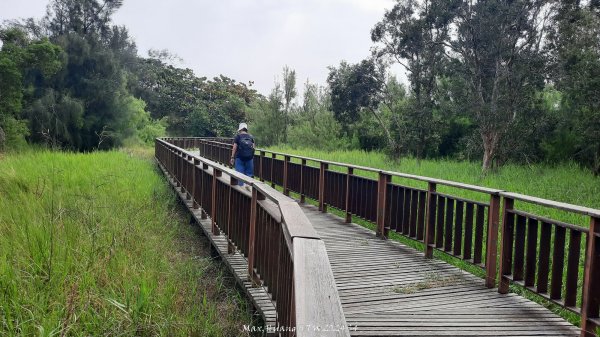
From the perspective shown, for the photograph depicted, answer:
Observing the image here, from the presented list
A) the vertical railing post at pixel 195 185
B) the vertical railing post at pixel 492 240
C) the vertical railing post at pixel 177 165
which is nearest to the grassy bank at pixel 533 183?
the vertical railing post at pixel 492 240

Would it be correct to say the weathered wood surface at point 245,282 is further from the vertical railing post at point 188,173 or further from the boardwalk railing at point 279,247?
the vertical railing post at point 188,173

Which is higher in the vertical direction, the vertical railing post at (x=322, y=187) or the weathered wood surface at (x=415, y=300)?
the vertical railing post at (x=322, y=187)

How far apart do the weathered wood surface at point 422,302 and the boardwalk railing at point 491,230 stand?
0.62ft

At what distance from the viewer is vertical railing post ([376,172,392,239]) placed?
7.19 metres

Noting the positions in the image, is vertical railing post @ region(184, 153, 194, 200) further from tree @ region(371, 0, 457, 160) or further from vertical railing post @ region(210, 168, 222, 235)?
tree @ region(371, 0, 457, 160)

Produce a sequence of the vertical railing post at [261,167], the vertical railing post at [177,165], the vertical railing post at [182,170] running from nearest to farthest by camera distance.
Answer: the vertical railing post at [182,170] < the vertical railing post at [177,165] < the vertical railing post at [261,167]

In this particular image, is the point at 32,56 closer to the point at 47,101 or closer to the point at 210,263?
the point at 47,101

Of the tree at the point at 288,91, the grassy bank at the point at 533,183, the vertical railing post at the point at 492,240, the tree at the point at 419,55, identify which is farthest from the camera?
the tree at the point at 288,91

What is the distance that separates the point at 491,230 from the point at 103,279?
11.7ft

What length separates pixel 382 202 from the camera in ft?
23.8

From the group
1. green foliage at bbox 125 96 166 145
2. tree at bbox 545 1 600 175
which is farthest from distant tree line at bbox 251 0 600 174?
green foliage at bbox 125 96 166 145

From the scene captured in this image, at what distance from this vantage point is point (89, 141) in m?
35.8

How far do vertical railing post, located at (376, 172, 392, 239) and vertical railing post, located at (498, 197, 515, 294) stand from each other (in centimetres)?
246

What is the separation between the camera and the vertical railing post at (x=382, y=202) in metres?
7.19
